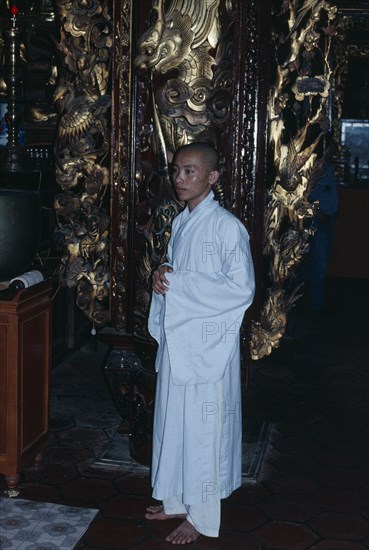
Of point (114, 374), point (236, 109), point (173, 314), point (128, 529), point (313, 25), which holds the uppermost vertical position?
point (313, 25)

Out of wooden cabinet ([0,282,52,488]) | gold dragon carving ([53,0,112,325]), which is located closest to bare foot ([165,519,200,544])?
wooden cabinet ([0,282,52,488])

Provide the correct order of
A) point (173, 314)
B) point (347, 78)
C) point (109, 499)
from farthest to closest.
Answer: point (347, 78)
point (109, 499)
point (173, 314)

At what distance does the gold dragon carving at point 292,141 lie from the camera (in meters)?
3.16

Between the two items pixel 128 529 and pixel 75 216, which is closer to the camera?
pixel 128 529

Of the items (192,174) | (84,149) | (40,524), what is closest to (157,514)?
(40,524)

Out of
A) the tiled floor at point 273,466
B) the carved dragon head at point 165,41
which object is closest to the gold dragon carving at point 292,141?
the carved dragon head at point 165,41

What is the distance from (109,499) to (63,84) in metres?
1.61

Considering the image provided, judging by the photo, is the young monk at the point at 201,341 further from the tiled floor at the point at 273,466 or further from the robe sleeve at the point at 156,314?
the tiled floor at the point at 273,466

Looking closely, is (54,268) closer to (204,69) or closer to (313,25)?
(204,69)

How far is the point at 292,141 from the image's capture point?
10.6 ft

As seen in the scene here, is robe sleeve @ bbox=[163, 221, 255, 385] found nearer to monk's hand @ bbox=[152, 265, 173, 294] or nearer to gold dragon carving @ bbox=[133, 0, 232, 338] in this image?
monk's hand @ bbox=[152, 265, 173, 294]

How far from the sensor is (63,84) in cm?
332

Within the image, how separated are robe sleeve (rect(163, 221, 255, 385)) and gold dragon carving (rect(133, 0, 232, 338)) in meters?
0.60

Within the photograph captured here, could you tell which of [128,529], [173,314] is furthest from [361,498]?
[173,314]
